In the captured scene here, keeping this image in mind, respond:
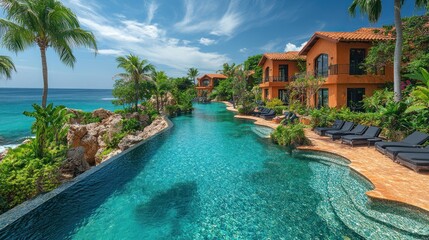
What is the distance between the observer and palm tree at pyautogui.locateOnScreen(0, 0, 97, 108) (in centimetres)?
1056

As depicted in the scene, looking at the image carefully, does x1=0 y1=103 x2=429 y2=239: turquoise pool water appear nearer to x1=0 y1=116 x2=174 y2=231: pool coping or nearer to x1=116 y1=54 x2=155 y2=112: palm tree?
x1=0 y1=116 x2=174 y2=231: pool coping

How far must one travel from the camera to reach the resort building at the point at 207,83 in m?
68.8

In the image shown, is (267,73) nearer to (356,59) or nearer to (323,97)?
(323,97)

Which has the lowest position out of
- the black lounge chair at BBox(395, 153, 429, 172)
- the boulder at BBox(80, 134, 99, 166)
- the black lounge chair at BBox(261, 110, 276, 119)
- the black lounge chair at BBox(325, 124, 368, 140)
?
the boulder at BBox(80, 134, 99, 166)

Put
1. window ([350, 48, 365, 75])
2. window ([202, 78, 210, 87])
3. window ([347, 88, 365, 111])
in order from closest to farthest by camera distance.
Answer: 1. window ([347, 88, 365, 111])
2. window ([350, 48, 365, 75])
3. window ([202, 78, 210, 87])

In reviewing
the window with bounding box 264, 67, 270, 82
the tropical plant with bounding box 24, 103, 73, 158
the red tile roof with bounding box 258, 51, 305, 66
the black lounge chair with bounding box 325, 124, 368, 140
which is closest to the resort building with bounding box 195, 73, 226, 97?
the window with bounding box 264, 67, 270, 82

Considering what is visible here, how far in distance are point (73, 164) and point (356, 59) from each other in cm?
2245

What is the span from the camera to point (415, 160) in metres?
7.07

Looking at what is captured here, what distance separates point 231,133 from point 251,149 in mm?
4542

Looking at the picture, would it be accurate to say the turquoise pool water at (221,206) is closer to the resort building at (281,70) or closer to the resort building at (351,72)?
the resort building at (351,72)

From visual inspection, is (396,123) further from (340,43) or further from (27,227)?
(27,227)

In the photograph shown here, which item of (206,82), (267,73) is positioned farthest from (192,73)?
(267,73)

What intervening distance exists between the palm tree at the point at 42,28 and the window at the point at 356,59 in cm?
2084

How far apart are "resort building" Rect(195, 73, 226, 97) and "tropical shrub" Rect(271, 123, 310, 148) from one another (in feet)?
178
